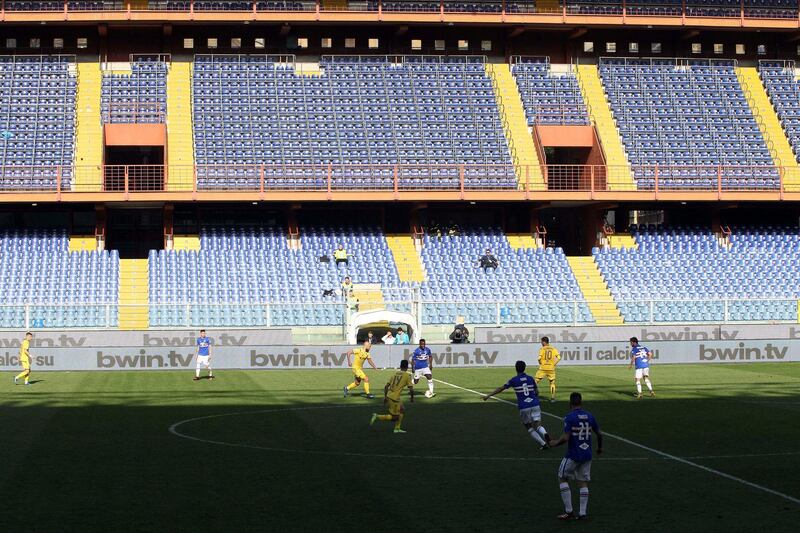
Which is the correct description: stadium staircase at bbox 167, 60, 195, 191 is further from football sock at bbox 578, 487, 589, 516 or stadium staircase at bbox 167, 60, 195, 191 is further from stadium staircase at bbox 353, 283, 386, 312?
football sock at bbox 578, 487, 589, 516

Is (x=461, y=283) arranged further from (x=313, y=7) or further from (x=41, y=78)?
(x=41, y=78)

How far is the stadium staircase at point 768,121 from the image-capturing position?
57.2 meters

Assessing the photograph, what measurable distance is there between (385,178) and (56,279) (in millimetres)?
15599

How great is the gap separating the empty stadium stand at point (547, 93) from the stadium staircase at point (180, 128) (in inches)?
677

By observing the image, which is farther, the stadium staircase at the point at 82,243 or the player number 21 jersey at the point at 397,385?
the stadium staircase at the point at 82,243

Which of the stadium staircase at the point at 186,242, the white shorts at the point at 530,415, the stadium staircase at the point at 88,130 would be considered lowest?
the white shorts at the point at 530,415

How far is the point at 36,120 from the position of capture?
55500 mm

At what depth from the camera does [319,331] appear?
42.4m

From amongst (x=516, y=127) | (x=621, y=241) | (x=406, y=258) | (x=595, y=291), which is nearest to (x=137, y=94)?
(x=406, y=258)

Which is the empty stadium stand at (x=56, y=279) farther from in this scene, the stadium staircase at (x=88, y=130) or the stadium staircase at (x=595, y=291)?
the stadium staircase at (x=595, y=291)

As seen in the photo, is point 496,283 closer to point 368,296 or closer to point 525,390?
point 368,296

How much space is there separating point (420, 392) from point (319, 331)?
10572 millimetres

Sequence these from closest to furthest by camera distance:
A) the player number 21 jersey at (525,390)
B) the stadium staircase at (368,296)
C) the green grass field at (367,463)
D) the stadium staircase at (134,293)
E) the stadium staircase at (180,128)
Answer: the green grass field at (367,463) → the player number 21 jersey at (525,390) → the stadium staircase at (134,293) → the stadium staircase at (368,296) → the stadium staircase at (180,128)

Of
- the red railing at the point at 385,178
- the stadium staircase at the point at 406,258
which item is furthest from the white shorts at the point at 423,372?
the red railing at the point at 385,178
